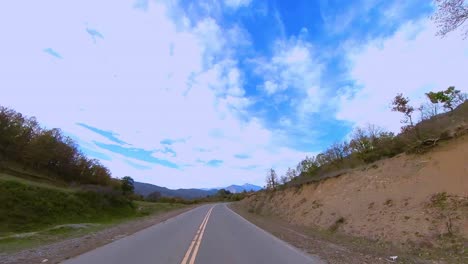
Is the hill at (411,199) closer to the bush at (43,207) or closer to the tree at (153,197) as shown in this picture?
the bush at (43,207)

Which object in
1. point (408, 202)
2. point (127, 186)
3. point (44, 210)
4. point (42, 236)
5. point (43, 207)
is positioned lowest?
point (42, 236)

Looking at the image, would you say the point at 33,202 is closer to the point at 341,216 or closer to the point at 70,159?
the point at 341,216

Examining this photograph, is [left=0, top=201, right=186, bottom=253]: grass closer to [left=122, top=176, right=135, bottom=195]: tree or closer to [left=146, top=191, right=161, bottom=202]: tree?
[left=122, top=176, right=135, bottom=195]: tree

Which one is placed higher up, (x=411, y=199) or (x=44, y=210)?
(x=411, y=199)

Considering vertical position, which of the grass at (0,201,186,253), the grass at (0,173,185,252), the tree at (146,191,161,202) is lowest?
the grass at (0,201,186,253)

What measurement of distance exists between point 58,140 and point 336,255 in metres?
82.5

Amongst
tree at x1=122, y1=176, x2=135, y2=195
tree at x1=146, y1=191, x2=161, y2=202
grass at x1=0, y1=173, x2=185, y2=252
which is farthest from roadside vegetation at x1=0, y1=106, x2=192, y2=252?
tree at x1=146, y1=191, x2=161, y2=202

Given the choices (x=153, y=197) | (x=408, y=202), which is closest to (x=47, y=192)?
(x=408, y=202)

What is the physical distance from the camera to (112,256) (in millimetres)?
11391

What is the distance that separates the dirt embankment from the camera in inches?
566

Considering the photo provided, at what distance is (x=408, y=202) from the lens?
716 inches

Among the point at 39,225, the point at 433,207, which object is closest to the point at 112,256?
the point at 433,207

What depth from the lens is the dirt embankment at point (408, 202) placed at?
14367 millimetres

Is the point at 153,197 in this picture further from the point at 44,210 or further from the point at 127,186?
the point at 44,210
